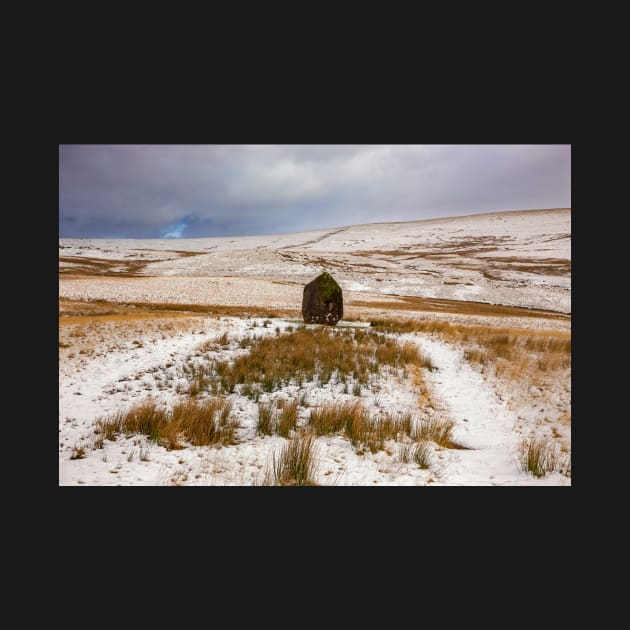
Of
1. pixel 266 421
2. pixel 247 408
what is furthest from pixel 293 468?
pixel 247 408

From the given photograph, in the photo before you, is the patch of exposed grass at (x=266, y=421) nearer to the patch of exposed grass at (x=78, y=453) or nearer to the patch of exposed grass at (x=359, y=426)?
the patch of exposed grass at (x=359, y=426)

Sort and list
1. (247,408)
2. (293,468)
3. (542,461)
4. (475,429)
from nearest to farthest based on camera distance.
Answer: (293,468), (542,461), (475,429), (247,408)

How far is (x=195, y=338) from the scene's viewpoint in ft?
44.4

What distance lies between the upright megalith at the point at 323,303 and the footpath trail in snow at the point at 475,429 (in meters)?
6.00

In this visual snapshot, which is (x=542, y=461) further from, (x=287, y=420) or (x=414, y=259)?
(x=414, y=259)

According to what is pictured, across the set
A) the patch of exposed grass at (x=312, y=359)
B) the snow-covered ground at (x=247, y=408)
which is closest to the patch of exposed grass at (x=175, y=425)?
the snow-covered ground at (x=247, y=408)

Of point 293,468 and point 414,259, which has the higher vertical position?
point 414,259

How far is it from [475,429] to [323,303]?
36.5 feet

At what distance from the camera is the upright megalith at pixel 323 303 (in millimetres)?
17453

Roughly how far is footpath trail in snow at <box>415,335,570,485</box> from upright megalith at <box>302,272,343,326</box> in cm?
600

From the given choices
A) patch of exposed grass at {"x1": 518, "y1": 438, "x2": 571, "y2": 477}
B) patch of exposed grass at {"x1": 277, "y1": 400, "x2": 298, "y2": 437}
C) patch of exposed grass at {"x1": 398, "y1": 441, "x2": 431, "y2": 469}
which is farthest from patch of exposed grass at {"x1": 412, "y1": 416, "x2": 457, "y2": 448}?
patch of exposed grass at {"x1": 277, "y1": 400, "x2": 298, "y2": 437}

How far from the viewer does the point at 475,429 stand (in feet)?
23.5

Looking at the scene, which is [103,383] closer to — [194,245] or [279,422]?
[279,422]

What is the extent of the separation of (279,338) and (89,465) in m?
9.17
